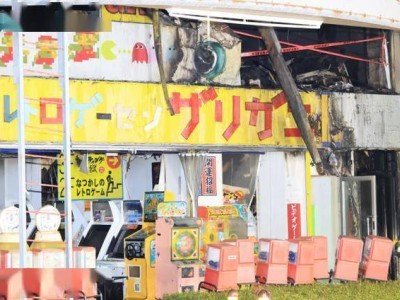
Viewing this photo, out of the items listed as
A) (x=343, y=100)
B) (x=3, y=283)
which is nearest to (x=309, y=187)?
(x=343, y=100)

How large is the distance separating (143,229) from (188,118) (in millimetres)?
2402

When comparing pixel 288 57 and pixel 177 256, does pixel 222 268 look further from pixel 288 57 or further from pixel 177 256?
pixel 288 57

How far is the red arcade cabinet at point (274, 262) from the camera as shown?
17.9m

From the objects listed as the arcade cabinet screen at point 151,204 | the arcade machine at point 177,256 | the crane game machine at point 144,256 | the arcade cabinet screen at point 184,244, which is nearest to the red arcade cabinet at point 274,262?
the arcade machine at point 177,256

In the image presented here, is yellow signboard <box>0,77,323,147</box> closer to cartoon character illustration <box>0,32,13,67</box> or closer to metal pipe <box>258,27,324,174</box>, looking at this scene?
cartoon character illustration <box>0,32,13,67</box>

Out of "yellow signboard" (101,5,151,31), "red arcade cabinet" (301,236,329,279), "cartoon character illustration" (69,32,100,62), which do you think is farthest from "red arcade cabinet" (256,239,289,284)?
"yellow signboard" (101,5,151,31)

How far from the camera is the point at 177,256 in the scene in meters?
18.2

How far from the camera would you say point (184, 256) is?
18.3m

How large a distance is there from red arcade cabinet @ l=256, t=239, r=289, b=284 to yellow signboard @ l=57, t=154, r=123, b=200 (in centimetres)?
372

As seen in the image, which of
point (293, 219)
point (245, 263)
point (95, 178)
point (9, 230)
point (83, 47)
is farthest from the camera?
point (293, 219)

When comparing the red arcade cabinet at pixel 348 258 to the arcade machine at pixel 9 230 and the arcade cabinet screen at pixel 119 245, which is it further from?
the arcade machine at pixel 9 230

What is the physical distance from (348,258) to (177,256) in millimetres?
3188

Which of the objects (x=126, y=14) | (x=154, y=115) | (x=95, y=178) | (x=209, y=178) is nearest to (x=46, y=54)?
(x=126, y=14)

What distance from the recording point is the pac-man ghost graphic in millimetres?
19747
